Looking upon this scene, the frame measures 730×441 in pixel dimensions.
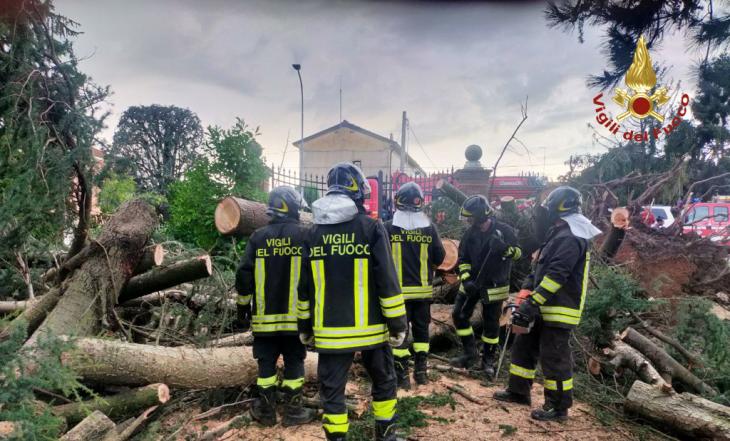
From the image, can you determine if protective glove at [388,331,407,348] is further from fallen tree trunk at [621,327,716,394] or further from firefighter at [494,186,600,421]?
fallen tree trunk at [621,327,716,394]

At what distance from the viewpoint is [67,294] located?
395 cm

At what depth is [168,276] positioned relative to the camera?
14.1ft

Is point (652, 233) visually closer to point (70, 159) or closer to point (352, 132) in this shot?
point (70, 159)

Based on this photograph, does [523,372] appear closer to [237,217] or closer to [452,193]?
[452,193]

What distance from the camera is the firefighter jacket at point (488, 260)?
4.79 meters

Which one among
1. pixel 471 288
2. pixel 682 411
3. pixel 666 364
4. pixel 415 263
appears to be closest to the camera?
pixel 682 411

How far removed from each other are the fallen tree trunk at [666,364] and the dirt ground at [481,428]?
0.83 m

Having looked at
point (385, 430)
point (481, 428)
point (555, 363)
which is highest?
point (555, 363)

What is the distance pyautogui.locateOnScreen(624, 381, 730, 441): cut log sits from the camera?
328 cm

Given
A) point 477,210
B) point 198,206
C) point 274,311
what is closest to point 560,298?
point 477,210

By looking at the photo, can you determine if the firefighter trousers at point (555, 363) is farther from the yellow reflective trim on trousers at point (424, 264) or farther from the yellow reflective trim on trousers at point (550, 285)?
the yellow reflective trim on trousers at point (424, 264)

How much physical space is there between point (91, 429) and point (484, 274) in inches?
145

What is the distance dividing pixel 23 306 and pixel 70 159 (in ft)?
8.78

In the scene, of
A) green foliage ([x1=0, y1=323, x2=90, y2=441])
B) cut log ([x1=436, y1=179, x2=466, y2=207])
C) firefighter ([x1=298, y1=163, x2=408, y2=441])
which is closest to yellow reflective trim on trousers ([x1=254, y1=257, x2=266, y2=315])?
firefighter ([x1=298, y1=163, x2=408, y2=441])
